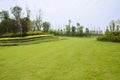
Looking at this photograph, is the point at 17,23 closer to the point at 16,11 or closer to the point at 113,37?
the point at 16,11

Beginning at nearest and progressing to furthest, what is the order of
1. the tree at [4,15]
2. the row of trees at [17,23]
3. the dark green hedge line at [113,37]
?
1. the dark green hedge line at [113,37]
2. the row of trees at [17,23]
3. the tree at [4,15]

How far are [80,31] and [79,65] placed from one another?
60.5 metres

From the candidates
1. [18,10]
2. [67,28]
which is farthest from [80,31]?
[18,10]

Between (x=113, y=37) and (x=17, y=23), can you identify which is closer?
(x=113, y=37)

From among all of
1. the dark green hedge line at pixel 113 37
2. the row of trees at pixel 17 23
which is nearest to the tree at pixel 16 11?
the row of trees at pixel 17 23

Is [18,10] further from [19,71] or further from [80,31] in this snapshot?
[19,71]

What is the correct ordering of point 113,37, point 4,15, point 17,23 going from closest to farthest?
point 113,37, point 17,23, point 4,15

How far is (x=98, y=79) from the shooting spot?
8.70m

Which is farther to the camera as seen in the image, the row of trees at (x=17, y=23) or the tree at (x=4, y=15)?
the tree at (x=4, y=15)

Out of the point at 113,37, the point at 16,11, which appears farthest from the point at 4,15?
the point at 113,37

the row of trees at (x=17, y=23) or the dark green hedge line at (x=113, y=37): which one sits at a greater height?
the row of trees at (x=17, y=23)

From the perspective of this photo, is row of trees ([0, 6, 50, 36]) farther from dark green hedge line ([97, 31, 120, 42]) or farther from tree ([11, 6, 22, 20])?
dark green hedge line ([97, 31, 120, 42])

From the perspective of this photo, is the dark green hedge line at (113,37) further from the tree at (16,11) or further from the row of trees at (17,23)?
the tree at (16,11)

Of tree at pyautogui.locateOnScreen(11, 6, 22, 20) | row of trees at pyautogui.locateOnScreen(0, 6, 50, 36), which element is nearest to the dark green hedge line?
row of trees at pyautogui.locateOnScreen(0, 6, 50, 36)
